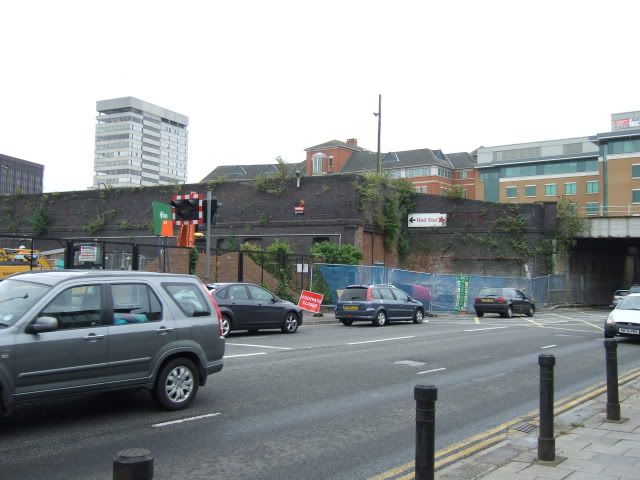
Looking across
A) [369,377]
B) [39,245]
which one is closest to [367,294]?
[369,377]

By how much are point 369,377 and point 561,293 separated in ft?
118

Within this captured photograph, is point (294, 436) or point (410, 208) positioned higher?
point (410, 208)

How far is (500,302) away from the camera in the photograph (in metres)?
31.0

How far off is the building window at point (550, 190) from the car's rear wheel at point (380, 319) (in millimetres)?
71107

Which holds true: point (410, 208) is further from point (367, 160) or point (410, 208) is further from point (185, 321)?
point (367, 160)

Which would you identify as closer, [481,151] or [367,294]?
[367,294]

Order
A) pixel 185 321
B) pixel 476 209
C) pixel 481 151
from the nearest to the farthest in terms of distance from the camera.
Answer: pixel 185 321 → pixel 476 209 → pixel 481 151

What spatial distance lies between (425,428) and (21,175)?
11950 centimetres

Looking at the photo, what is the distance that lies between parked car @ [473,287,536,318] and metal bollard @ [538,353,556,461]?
25521 mm

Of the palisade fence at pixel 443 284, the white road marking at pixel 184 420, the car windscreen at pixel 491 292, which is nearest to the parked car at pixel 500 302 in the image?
the car windscreen at pixel 491 292

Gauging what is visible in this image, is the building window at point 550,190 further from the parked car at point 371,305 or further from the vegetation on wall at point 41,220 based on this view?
the parked car at point 371,305

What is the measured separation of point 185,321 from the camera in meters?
8.27

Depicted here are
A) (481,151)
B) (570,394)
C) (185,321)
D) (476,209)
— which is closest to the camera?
(185,321)

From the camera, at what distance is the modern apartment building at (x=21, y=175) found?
4213 inches
